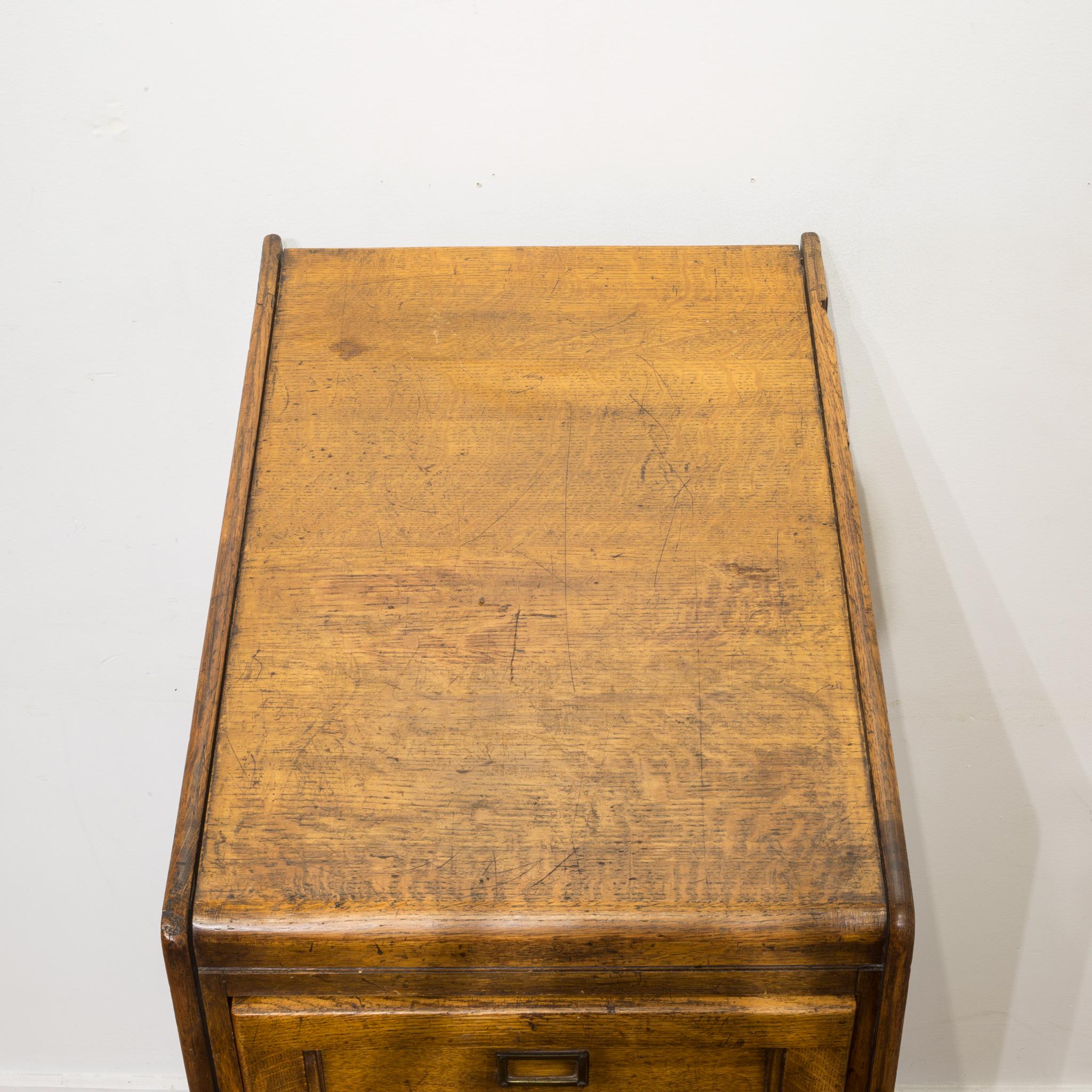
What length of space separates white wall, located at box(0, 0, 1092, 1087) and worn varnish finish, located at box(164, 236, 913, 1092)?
0.89 feet

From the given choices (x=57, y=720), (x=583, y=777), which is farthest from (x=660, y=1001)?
(x=57, y=720)

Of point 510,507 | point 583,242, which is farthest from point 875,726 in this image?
point 583,242

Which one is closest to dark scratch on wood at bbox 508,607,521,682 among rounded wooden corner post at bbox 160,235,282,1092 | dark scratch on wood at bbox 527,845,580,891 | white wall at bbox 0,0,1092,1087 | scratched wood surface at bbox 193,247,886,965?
scratched wood surface at bbox 193,247,886,965

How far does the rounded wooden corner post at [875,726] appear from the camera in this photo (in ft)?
2.77

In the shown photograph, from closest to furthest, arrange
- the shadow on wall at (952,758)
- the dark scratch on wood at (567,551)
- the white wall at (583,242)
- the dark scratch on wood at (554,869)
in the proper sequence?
the dark scratch on wood at (554,869), the dark scratch on wood at (567,551), the white wall at (583,242), the shadow on wall at (952,758)

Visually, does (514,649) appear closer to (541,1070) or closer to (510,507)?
(510,507)

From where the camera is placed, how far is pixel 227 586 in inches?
38.4

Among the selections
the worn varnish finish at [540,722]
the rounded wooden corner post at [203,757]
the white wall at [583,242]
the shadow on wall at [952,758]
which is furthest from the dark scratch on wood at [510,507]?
the shadow on wall at [952,758]

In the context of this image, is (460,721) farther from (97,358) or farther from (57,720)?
(57,720)

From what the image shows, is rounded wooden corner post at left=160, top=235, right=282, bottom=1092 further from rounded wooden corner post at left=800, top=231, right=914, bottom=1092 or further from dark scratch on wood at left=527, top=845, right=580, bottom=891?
rounded wooden corner post at left=800, top=231, right=914, bottom=1092

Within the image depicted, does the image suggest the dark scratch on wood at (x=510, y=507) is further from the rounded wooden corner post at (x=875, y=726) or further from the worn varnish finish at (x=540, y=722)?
the rounded wooden corner post at (x=875, y=726)

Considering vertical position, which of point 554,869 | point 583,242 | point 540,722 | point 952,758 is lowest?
point 554,869

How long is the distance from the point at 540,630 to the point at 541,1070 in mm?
407

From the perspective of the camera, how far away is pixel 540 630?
957 millimetres
